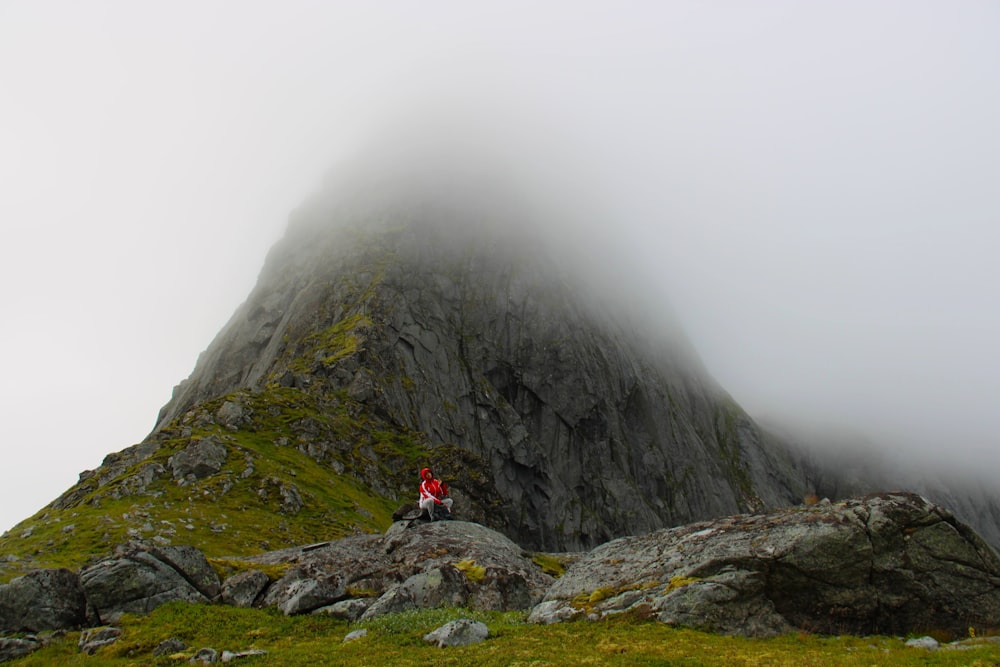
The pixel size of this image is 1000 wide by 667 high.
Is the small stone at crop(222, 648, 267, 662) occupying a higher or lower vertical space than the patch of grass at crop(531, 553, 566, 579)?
higher

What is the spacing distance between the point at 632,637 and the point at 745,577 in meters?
6.21

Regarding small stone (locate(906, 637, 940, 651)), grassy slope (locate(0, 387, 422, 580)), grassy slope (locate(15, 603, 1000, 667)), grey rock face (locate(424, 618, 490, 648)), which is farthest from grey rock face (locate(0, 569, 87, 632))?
small stone (locate(906, 637, 940, 651))

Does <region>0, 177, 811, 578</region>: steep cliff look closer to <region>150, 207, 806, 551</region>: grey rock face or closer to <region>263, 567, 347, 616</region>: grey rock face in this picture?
<region>150, 207, 806, 551</region>: grey rock face

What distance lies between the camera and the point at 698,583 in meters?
23.9

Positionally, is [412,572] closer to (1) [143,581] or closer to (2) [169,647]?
(1) [143,581]

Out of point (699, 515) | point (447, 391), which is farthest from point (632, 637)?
point (699, 515)

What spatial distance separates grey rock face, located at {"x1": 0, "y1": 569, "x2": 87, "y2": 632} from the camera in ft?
80.1

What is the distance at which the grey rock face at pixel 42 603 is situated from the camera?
2441cm

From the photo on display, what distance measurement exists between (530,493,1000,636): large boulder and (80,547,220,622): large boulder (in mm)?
15930

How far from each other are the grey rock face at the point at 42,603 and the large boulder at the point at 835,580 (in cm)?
1995

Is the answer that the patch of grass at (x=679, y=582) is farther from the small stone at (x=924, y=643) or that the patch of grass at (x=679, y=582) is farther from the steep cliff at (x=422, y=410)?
the steep cliff at (x=422, y=410)

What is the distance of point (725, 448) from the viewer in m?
179

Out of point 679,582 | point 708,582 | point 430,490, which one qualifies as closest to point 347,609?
point 679,582

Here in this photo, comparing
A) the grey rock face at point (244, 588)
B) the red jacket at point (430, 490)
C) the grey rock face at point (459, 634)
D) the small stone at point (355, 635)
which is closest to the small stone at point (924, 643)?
the grey rock face at point (459, 634)
